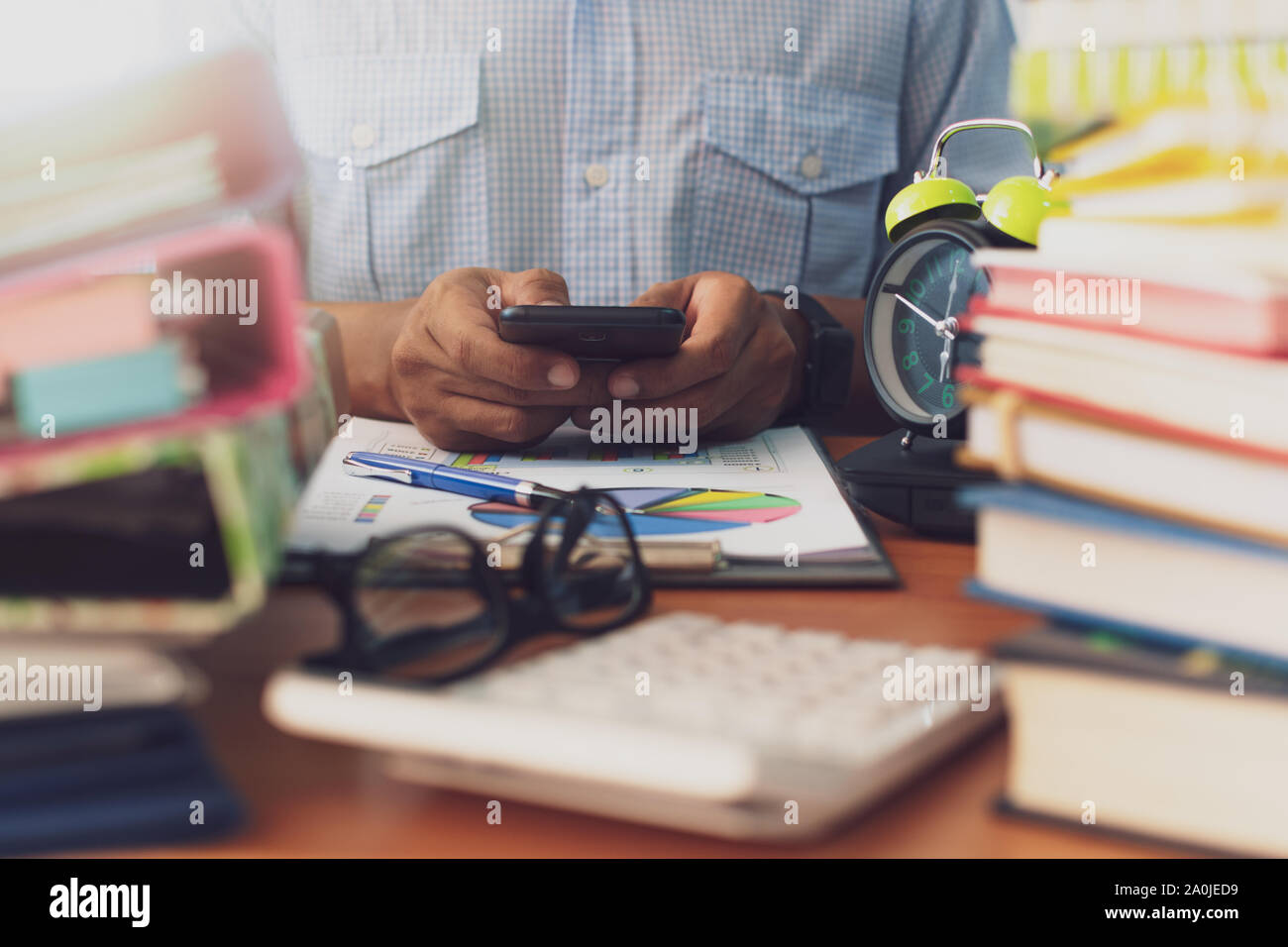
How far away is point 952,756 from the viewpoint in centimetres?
33

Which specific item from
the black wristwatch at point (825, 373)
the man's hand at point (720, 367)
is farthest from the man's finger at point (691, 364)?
the black wristwatch at point (825, 373)

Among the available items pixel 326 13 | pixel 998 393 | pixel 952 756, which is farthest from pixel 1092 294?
pixel 326 13

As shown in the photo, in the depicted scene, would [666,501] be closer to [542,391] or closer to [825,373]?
[542,391]

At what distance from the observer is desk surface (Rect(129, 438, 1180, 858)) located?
283 millimetres

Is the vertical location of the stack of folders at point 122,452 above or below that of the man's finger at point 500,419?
above

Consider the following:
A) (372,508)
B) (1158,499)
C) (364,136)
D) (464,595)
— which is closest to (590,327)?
(372,508)

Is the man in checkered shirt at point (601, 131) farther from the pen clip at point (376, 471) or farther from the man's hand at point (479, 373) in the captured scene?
the pen clip at point (376, 471)

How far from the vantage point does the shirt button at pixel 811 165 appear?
1.30 metres

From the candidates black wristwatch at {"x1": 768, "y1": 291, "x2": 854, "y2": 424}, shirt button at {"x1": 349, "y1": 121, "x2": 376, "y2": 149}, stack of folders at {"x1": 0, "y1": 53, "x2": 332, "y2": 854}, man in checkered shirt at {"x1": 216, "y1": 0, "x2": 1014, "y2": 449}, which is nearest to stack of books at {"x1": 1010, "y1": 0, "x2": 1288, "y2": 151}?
stack of folders at {"x1": 0, "y1": 53, "x2": 332, "y2": 854}

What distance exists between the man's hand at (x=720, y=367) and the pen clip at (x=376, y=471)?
162 mm

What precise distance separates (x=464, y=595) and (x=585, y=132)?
0.94 metres

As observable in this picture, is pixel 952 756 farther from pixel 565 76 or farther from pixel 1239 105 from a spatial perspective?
pixel 565 76
